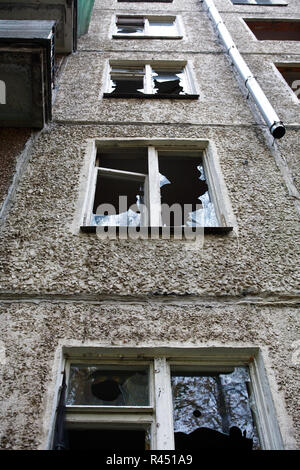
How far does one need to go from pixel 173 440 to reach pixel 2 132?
3.81 m

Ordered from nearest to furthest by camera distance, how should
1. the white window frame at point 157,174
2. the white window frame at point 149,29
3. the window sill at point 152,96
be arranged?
the white window frame at point 157,174 → the window sill at point 152,96 → the white window frame at point 149,29

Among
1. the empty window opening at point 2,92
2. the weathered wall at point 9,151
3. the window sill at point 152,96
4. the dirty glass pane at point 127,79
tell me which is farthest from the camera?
the dirty glass pane at point 127,79

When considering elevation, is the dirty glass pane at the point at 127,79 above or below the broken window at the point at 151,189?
above

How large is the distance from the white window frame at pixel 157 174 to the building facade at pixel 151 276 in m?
0.02

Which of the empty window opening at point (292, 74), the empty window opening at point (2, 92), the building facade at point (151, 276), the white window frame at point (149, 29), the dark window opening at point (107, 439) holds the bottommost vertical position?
A: the dark window opening at point (107, 439)

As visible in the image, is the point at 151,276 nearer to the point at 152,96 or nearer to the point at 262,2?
the point at 152,96

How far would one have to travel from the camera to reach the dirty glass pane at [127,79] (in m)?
6.42

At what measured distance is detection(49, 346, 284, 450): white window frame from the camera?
2352 millimetres

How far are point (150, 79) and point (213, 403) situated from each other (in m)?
5.43

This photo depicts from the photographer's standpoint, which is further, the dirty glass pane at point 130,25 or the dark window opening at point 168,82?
the dirty glass pane at point 130,25

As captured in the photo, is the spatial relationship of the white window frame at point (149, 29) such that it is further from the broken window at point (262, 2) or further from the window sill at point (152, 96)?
the window sill at point (152, 96)

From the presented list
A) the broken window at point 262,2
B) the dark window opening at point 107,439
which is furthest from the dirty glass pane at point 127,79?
the dark window opening at point 107,439

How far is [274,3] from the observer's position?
9.91 m
